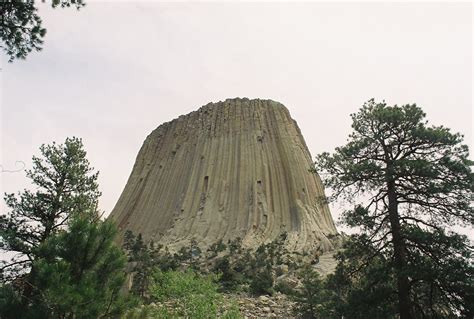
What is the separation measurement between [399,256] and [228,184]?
93.9 ft

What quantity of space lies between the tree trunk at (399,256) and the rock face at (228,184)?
18.8 meters

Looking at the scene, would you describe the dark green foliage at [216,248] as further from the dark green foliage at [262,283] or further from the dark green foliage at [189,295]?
the dark green foliage at [189,295]

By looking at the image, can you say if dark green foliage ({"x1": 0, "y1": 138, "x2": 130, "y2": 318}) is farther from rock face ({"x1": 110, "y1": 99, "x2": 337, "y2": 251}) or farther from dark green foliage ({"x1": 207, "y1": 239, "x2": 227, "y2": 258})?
rock face ({"x1": 110, "y1": 99, "x2": 337, "y2": 251})

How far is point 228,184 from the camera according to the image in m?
38.8

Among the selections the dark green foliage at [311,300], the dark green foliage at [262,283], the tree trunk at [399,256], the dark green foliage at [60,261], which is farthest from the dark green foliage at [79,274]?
the dark green foliage at [262,283]

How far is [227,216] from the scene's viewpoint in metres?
35.8

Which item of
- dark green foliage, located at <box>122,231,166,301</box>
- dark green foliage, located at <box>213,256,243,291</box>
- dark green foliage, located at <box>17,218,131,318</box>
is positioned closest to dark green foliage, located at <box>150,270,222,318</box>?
dark green foliage, located at <box>122,231,166,301</box>

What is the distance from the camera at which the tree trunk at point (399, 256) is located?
997 cm

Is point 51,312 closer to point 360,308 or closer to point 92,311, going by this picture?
point 92,311

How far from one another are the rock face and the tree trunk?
1883 cm

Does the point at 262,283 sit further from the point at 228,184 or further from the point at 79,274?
the point at 228,184

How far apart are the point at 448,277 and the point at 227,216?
27.1 m

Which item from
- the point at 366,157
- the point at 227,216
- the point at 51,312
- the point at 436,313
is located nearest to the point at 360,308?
the point at 436,313

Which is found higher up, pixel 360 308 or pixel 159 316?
pixel 360 308
